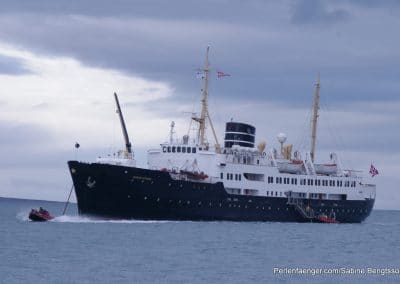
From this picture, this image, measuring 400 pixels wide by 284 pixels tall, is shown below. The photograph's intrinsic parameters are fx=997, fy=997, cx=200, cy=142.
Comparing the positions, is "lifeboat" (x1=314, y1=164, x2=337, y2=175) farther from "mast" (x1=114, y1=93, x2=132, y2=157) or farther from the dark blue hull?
"mast" (x1=114, y1=93, x2=132, y2=157)

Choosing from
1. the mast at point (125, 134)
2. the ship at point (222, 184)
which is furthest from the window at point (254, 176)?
the mast at point (125, 134)

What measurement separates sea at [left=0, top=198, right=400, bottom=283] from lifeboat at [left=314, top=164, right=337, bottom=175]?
12.1 m

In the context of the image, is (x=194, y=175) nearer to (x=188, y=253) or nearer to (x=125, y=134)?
(x=125, y=134)

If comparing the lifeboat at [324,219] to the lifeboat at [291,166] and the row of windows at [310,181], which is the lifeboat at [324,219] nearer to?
the row of windows at [310,181]

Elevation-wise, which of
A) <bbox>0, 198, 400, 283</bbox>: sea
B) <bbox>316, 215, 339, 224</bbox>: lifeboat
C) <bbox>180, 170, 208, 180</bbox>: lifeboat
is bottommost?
<bbox>0, 198, 400, 283</bbox>: sea

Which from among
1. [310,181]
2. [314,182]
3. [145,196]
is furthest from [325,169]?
[145,196]

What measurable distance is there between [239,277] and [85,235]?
1899cm

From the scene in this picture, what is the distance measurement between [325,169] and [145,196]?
24.5 metres

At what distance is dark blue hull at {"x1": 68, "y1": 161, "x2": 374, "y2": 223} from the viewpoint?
71.0 meters

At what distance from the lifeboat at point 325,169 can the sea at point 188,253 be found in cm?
1206

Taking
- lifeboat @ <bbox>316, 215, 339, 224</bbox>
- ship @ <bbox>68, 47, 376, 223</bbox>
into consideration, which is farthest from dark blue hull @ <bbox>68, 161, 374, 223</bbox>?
lifeboat @ <bbox>316, 215, 339, 224</bbox>

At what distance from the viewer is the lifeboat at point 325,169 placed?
9062 cm

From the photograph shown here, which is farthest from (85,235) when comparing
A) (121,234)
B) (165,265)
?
(165,265)

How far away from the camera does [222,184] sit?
7719 cm
